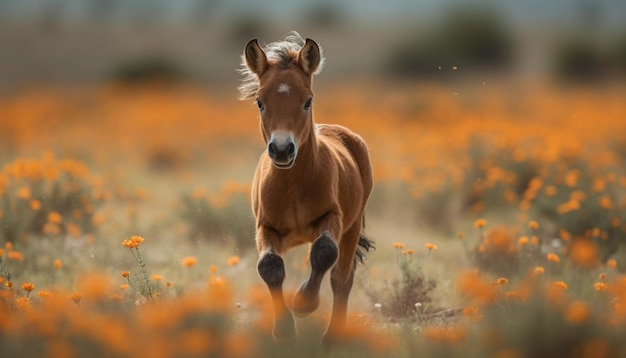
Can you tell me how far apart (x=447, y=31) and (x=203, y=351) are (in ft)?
113

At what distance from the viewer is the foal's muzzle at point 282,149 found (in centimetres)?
512

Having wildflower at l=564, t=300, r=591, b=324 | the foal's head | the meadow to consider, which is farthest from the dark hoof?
wildflower at l=564, t=300, r=591, b=324

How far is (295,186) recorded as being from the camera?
574cm

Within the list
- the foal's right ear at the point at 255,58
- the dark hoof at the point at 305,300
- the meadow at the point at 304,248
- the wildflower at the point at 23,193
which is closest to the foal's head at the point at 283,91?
the foal's right ear at the point at 255,58

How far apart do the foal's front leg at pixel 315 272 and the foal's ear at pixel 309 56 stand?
4.08ft

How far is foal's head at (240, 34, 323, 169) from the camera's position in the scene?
5191 mm

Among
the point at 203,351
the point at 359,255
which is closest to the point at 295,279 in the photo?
the point at 359,255

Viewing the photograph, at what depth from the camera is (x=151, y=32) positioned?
4659cm

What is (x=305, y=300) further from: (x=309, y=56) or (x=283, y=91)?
(x=309, y=56)

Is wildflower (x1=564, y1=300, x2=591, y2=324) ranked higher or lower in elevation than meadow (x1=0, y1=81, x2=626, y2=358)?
higher

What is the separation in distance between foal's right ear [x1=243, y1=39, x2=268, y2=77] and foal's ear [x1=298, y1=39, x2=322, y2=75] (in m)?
0.27

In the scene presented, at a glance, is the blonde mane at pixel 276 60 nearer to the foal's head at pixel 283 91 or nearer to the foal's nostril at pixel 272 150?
the foal's head at pixel 283 91

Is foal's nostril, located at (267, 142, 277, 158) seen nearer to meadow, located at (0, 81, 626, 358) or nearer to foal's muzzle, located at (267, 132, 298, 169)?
foal's muzzle, located at (267, 132, 298, 169)

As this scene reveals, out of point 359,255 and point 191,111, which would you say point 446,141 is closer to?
point 359,255
